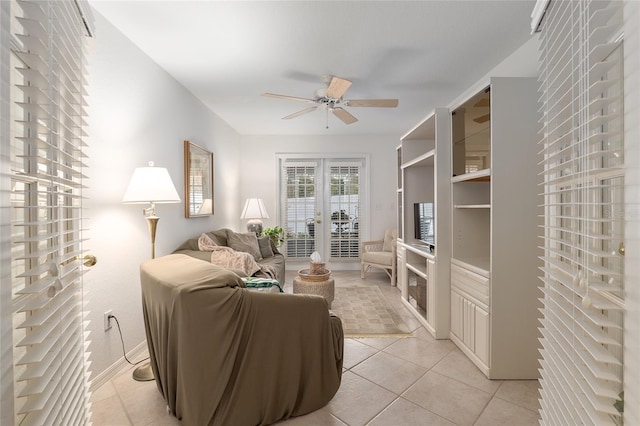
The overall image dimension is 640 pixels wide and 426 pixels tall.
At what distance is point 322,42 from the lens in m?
2.52

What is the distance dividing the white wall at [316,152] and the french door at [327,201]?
18 cm

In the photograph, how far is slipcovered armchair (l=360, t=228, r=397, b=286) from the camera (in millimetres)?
4793

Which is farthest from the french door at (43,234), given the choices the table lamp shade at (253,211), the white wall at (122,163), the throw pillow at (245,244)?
the table lamp shade at (253,211)

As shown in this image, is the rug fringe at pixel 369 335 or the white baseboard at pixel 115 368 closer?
the white baseboard at pixel 115 368

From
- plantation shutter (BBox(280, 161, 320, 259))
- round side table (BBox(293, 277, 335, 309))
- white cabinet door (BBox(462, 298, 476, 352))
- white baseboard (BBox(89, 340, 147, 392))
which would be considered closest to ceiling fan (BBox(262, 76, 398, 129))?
round side table (BBox(293, 277, 335, 309))

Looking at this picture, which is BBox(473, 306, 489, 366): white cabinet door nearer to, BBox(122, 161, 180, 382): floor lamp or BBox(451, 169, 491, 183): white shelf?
BBox(451, 169, 491, 183): white shelf

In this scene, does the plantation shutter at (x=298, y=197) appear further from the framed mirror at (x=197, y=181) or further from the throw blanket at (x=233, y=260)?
the throw blanket at (x=233, y=260)

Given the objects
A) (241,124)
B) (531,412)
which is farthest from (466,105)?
(241,124)

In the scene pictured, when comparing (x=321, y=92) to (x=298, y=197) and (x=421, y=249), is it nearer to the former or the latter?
(x=421, y=249)

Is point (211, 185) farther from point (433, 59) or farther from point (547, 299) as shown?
point (547, 299)

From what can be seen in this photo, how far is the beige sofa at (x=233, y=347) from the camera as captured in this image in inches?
58.1

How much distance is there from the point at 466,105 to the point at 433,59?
65cm

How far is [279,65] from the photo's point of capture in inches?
114

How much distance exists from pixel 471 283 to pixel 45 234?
8.56ft
